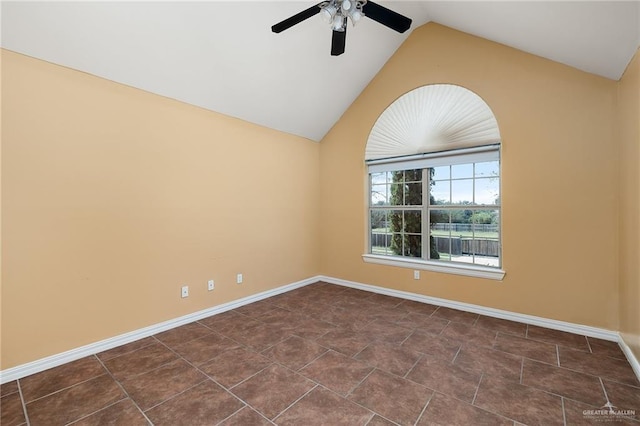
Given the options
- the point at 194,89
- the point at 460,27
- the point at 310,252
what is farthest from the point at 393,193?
the point at 194,89

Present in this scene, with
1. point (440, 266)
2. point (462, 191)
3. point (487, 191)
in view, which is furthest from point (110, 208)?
point (487, 191)

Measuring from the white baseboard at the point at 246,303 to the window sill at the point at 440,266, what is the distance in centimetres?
38

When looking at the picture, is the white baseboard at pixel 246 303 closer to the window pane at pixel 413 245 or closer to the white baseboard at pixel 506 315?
the white baseboard at pixel 506 315

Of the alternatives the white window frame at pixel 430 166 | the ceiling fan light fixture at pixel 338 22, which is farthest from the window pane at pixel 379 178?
the ceiling fan light fixture at pixel 338 22

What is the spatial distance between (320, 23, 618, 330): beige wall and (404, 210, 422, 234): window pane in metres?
0.65

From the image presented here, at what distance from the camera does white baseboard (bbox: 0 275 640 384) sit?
2.14 metres

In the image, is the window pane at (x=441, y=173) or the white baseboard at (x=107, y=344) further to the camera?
the window pane at (x=441, y=173)

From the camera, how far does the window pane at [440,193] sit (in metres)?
3.69

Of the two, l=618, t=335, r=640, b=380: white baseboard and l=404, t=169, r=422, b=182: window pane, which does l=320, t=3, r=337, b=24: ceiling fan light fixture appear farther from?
l=618, t=335, r=640, b=380: white baseboard

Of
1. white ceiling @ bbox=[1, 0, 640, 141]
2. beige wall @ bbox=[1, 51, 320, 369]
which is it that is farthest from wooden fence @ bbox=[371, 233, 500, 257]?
beige wall @ bbox=[1, 51, 320, 369]

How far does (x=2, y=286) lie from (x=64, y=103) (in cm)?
152

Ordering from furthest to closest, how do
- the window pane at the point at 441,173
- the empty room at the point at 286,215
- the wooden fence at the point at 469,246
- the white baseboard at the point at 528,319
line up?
the window pane at the point at 441,173 → the wooden fence at the point at 469,246 → the white baseboard at the point at 528,319 → the empty room at the point at 286,215

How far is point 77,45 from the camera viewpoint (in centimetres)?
222

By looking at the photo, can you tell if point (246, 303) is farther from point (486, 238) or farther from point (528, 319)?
point (528, 319)
